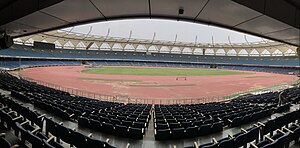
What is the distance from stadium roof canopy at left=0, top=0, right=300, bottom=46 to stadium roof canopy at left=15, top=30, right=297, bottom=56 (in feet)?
184

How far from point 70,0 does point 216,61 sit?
8776 cm

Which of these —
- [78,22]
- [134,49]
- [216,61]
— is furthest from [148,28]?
[78,22]

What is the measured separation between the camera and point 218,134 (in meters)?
6.86

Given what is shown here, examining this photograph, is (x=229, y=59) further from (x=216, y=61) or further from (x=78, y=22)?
(x=78, y=22)

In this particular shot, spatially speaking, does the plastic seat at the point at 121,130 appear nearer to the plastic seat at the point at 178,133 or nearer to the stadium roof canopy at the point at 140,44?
the plastic seat at the point at 178,133

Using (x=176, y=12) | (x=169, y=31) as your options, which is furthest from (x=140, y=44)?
(x=176, y=12)

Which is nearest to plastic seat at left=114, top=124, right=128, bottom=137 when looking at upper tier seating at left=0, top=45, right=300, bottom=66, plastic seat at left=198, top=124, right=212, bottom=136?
plastic seat at left=198, top=124, right=212, bottom=136

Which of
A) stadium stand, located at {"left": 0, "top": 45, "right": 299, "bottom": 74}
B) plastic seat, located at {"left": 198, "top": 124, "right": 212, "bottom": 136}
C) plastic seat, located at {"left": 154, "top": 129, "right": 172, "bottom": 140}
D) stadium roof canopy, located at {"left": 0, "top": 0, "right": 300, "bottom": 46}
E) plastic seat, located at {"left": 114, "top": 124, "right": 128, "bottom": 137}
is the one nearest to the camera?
stadium roof canopy, located at {"left": 0, "top": 0, "right": 300, "bottom": 46}

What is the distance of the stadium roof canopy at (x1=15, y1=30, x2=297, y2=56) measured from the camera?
208 feet

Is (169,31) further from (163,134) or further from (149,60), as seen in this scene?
(163,134)

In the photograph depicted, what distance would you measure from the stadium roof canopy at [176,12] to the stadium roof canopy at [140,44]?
56134 mm

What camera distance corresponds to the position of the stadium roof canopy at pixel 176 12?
512 cm

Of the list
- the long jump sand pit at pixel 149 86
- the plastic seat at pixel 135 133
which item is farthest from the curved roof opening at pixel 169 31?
the plastic seat at pixel 135 133

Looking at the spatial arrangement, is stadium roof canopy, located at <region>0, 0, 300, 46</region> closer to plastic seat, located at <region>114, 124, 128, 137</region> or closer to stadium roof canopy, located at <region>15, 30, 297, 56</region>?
plastic seat, located at <region>114, 124, 128, 137</region>
